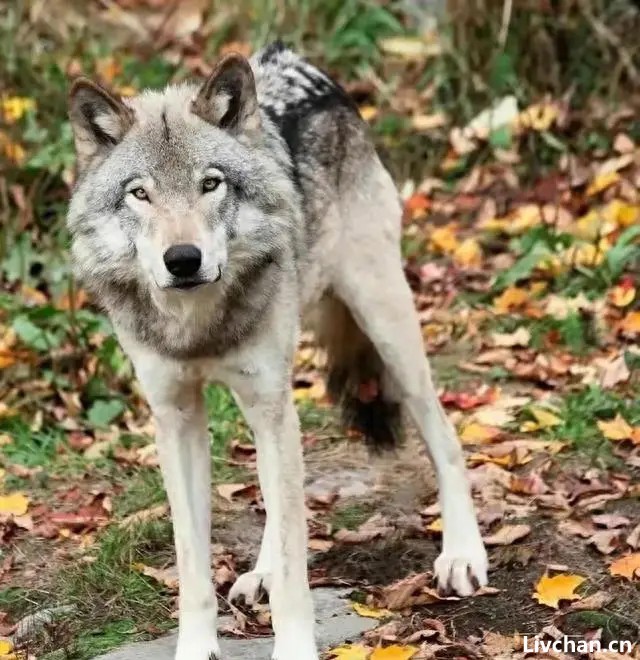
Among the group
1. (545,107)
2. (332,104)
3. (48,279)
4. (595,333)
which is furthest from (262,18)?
(332,104)

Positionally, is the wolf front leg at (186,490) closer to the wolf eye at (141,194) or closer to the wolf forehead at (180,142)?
the wolf eye at (141,194)

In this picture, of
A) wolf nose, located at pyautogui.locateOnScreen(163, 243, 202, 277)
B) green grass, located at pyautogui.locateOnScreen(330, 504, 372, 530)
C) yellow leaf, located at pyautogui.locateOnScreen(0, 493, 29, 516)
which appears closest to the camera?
wolf nose, located at pyautogui.locateOnScreen(163, 243, 202, 277)

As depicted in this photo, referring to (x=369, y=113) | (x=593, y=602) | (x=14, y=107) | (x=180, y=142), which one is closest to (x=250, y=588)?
(x=593, y=602)

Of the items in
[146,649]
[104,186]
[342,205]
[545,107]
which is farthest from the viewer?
[545,107]

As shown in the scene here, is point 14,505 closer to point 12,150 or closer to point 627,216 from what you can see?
point 12,150

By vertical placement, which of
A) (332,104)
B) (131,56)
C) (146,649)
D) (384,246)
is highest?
(131,56)

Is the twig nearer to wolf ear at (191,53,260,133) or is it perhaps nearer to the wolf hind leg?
the wolf hind leg

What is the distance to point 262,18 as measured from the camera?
33.4ft

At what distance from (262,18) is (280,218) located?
6633 millimetres

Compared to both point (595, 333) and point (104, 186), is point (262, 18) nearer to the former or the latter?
point (595, 333)

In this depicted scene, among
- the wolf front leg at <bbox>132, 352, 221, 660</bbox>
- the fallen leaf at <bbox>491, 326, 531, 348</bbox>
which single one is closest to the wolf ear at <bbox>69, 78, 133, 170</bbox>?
the wolf front leg at <bbox>132, 352, 221, 660</bbox>

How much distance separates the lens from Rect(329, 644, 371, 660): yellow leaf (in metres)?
3.93

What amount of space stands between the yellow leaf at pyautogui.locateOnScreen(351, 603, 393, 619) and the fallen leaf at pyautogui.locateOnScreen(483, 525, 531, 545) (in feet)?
2.27

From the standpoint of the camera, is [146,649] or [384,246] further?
[384,246]
